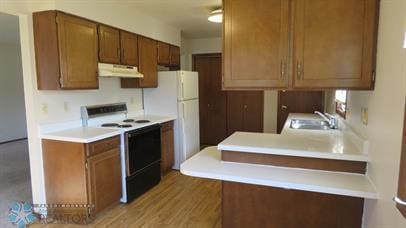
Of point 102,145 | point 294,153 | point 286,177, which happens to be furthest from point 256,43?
point 102,145

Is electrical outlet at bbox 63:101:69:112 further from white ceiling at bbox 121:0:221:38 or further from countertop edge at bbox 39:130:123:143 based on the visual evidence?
white ceiling at bbox 121:0:221:38

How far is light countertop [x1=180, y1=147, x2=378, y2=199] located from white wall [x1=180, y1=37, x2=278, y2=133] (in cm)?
374

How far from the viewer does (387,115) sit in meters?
1.36

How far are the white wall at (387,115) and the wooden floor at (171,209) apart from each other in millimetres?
1584

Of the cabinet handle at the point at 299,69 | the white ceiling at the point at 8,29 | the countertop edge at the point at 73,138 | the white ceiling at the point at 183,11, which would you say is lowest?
the countertop edge at the point at 73,138

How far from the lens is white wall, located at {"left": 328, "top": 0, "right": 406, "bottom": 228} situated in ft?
4.00

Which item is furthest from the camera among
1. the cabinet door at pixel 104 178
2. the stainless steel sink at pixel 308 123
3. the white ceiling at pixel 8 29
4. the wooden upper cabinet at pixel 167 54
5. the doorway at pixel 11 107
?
the doorway at pixel 11 107

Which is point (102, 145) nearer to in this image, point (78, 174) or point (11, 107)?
point (78, 174)

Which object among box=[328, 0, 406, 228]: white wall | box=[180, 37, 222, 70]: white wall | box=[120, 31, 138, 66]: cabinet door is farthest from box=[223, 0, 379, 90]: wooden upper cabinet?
box=[180, 37, 222, 70]: white wall

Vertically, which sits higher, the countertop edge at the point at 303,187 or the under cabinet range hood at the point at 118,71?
the under cabinet range hood at the point at 118,71

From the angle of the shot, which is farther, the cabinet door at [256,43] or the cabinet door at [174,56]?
the cabinet door at [174,56]

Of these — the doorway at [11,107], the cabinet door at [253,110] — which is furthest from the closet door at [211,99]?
the doorway at [11,107]

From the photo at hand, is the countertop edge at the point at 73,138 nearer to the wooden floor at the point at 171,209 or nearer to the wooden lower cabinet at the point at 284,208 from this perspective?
the wooden floor at the point at 171,209

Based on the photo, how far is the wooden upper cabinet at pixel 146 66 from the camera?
3.83m
